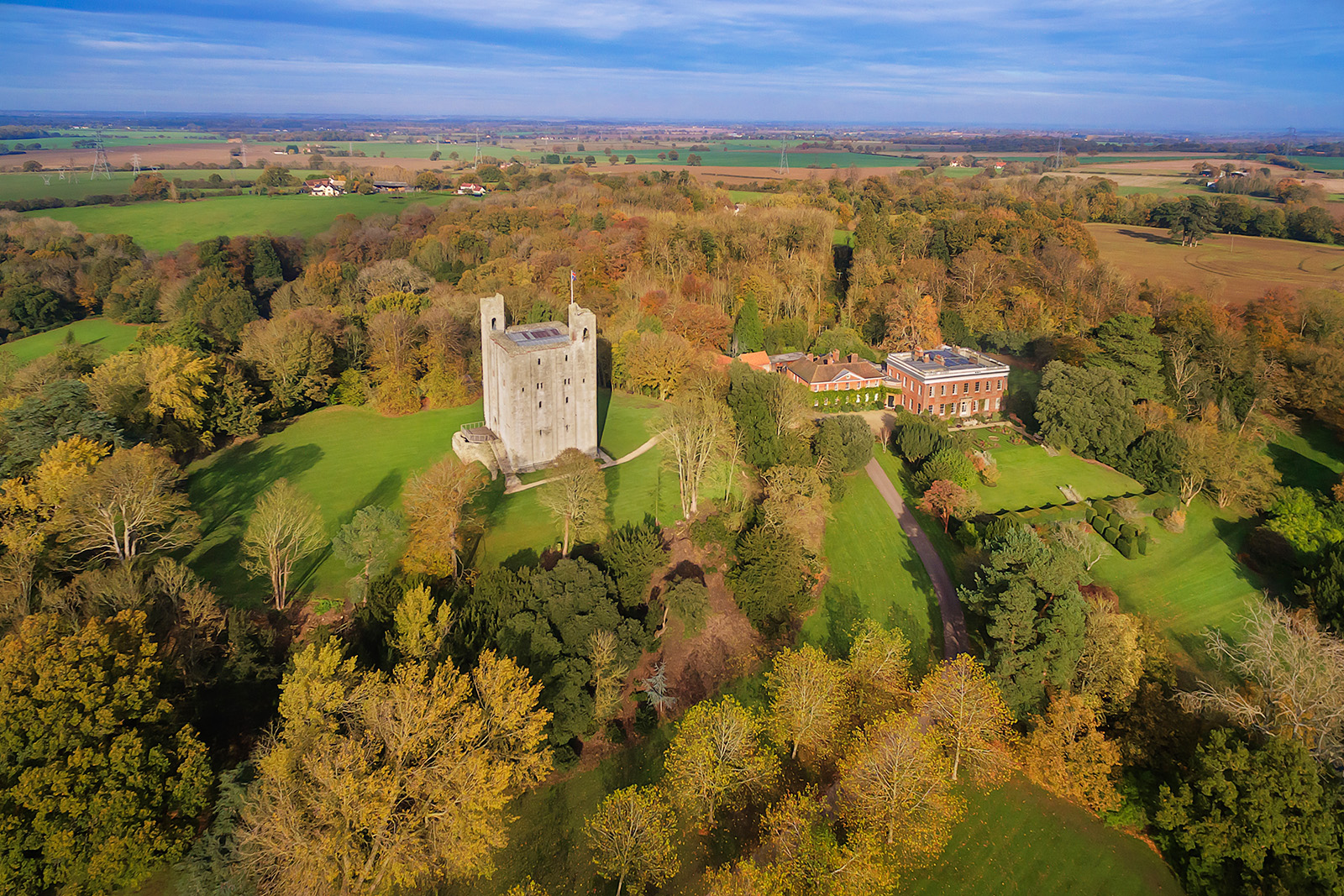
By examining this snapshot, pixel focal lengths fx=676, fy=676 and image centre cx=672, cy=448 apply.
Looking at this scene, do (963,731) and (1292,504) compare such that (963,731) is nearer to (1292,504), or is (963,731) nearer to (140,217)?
(1292,504)

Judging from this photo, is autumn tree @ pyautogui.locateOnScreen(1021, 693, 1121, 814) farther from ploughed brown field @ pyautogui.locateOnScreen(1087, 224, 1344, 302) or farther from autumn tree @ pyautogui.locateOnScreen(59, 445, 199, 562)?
ploughed brown field @ pyautogui.locateOnScreen(1087, 224, 1344, 302)

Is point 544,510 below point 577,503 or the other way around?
below

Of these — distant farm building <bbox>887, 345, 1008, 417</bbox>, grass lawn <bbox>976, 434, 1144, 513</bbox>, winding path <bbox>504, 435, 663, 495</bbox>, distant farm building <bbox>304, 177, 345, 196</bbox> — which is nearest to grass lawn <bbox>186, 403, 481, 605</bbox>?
winding path <bbox>504, 435, 663, 495</bbox>

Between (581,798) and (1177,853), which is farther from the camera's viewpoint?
(581,798)

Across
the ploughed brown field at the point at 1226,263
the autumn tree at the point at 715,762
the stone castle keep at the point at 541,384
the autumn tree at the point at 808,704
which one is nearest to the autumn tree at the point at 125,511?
the stone castle keep at the point at 541,384

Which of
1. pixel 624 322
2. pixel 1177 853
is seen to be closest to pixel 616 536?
pixel 1177 853

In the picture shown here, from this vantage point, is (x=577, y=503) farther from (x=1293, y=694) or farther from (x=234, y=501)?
(x=1293, y=694)

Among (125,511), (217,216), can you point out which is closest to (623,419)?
(125,511)

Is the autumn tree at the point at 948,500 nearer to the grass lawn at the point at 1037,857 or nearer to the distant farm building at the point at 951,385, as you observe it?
the distant farm building at the point at 951,385
